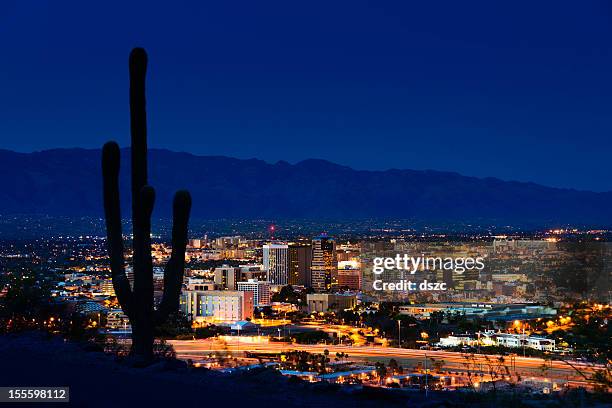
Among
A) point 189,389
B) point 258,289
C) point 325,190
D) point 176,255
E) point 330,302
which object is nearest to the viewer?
point 189,389

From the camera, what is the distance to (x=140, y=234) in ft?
42.4

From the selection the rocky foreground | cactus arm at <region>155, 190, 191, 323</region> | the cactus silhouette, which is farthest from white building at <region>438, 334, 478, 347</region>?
the rocky foreground

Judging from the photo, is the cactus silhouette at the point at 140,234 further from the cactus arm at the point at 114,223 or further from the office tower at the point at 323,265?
the office tower at the point at 323,265

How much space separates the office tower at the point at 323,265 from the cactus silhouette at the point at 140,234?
58.6 m

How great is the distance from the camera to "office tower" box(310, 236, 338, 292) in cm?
7319

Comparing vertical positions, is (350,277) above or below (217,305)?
above

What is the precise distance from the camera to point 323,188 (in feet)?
531

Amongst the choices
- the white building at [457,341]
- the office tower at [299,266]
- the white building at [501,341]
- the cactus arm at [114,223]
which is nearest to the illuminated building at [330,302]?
the office tower at [299,266]

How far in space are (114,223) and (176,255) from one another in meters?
1.18

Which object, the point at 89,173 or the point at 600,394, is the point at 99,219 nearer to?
the point at 89,173

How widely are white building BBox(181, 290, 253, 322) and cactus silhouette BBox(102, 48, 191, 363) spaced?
3772 centimetres

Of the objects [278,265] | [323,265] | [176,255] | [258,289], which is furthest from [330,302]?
[176,255]

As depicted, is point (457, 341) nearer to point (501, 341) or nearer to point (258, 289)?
point (501, 341)

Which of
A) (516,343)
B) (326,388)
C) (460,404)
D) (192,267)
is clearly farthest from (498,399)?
(192,267)
